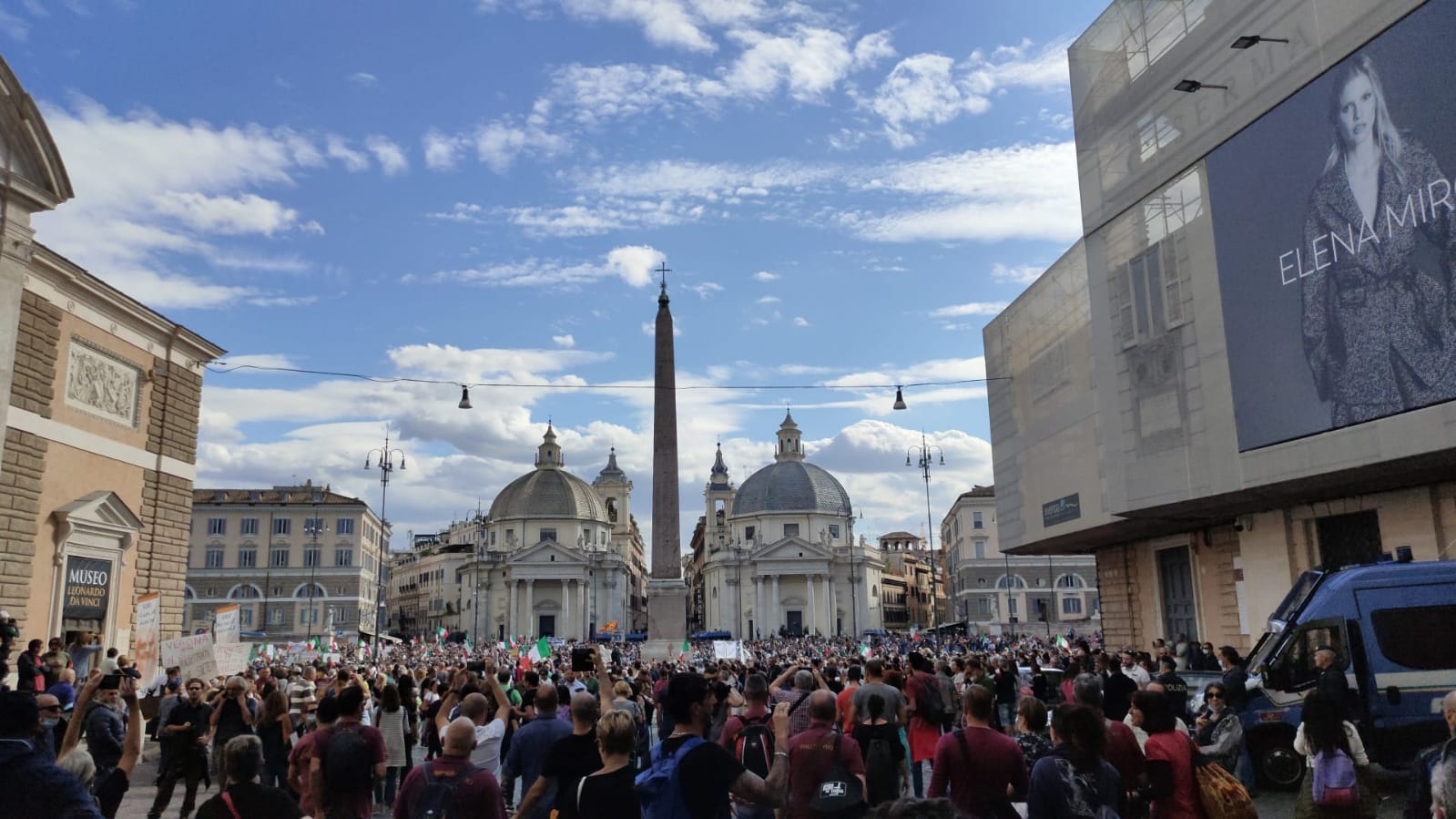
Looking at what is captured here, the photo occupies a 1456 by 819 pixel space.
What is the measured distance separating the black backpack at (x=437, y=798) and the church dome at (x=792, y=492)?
103843 millimetres

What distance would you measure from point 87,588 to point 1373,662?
22.4 metres

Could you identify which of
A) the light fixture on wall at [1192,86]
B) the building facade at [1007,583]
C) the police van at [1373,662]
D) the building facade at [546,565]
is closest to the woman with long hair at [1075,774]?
the police van at [1373,662]

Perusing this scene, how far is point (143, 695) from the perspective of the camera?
17797 millimetres

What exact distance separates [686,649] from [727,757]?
32503 mm

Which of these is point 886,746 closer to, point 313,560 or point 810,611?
point 313,560

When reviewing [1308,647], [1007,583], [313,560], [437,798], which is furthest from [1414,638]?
[313,560]

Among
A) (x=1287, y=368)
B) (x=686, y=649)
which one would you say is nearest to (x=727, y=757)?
(x=1287, y=368)

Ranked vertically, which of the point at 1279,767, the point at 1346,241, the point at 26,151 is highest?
the point at 26,151

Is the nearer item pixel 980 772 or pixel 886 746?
pixel 980 772

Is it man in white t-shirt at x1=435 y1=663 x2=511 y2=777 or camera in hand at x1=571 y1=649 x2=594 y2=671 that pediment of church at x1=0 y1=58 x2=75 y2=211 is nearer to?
camera in hand at x1=571 y1=649 x2=594 y2=671

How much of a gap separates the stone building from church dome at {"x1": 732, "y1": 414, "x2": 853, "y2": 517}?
86209 mm

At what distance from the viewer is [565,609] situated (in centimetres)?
10419

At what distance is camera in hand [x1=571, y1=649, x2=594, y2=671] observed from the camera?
9.94 meters

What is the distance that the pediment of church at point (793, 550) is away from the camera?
333ft
